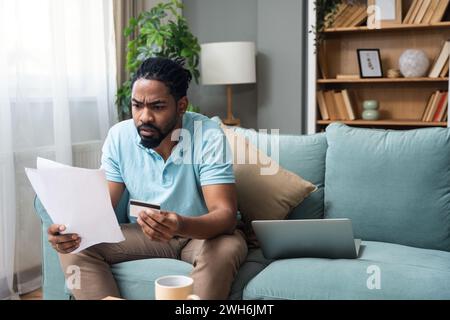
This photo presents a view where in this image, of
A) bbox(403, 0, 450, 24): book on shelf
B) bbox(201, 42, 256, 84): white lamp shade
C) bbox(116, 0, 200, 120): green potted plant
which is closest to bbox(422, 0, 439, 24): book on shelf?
bbox(403, 0, 450, 24): book on shelf

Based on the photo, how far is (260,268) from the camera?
1724 millimetres

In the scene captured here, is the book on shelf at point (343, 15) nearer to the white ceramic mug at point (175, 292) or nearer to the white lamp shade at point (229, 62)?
the white lamp shade at point (229, 62)

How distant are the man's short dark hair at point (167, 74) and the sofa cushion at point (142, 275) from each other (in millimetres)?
574

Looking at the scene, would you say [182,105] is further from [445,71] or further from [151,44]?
[445,71]

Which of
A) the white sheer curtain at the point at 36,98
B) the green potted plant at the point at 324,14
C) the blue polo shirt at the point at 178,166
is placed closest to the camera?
the blue polo shirt at the point at 178,166

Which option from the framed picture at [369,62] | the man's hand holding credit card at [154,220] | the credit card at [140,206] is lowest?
the man's hand holding credit card at [154,220]

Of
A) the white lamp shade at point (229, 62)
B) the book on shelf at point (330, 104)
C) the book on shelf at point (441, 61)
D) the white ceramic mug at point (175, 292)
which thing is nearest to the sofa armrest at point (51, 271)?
the white ceramic mug at point (175, 292)

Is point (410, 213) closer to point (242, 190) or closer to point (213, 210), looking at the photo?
point (242, 190)

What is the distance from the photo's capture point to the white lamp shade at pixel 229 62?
354 centimetres

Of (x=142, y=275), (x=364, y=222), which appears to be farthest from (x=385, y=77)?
(x=142, y=275)

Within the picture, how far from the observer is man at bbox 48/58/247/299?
158cm

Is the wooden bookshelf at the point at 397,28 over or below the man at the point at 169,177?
over
